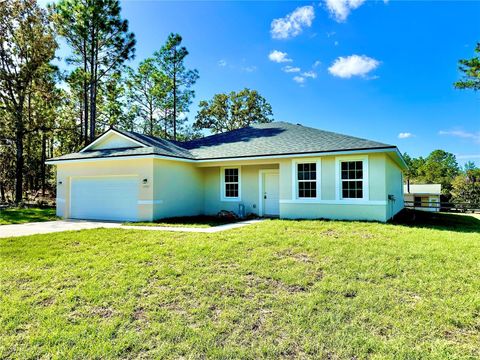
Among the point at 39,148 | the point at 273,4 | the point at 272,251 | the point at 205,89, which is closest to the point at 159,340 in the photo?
the point at 272,251

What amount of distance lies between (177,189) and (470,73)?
16613 millimetres

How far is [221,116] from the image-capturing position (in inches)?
1329

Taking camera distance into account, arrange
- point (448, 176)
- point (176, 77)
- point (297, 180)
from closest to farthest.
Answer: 1. point (297, 180)
2. point (176, 77)
3. point (448, 176)

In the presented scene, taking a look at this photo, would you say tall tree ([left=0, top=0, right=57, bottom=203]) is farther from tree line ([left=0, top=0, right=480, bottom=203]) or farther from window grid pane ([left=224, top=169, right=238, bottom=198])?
window grid pane ([left=224, top=169, right=238, bottom=198])

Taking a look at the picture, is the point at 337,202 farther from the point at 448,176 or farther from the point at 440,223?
the point at 448,176

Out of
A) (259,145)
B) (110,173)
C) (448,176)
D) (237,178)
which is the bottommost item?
(237,178)

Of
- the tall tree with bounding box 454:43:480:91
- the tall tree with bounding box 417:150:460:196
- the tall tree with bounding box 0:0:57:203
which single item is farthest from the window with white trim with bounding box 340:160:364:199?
the tall tree with bounding box 417:150:460:196

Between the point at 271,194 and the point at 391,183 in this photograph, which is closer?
the point at 391,183

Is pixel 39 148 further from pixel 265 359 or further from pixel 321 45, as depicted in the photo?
pixel 265 359

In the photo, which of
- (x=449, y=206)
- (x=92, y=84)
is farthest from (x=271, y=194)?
(x=449, y=206)

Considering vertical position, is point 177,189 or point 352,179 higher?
point 352,179

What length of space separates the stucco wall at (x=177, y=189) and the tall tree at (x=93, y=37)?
37.4ft

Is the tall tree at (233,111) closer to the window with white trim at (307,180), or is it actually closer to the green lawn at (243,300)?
the window with white trim at (307,180)

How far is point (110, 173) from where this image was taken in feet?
40.4
